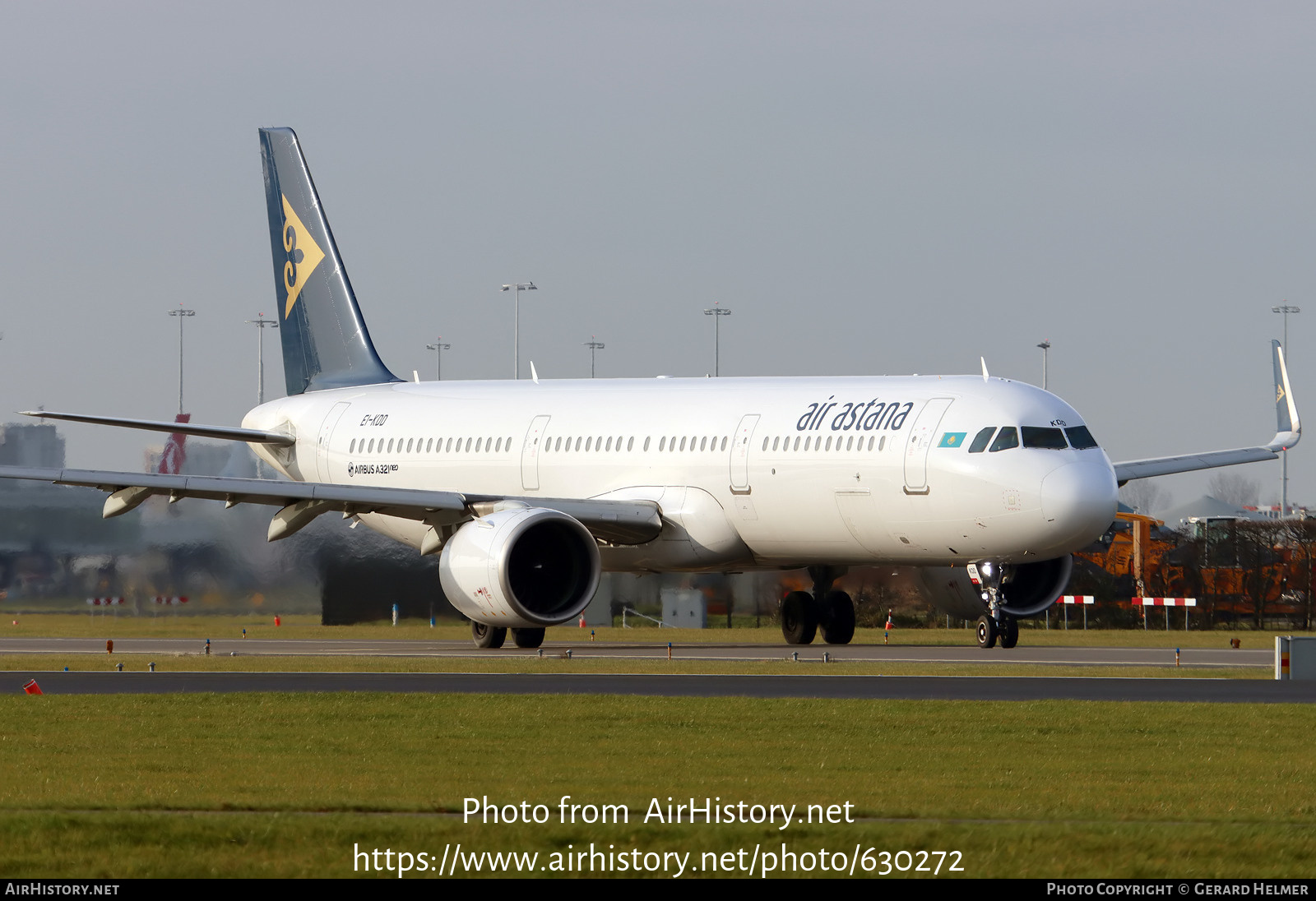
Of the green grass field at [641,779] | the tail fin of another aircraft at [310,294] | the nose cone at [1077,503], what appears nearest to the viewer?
the green grass field at [641,779]

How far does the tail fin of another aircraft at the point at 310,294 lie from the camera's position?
4006 cm

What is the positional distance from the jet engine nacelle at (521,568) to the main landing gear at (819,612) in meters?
5.22

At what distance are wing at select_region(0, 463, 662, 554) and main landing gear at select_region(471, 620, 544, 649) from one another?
165cm

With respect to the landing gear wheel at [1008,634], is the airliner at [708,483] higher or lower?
higher

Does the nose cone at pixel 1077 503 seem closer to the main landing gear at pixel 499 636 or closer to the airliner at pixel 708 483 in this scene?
the airliner at pixel 708 483

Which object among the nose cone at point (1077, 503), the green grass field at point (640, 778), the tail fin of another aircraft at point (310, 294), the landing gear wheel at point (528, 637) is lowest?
the green grass field at point (640, 778)

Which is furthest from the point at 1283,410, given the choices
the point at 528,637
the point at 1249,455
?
the point at 528,637

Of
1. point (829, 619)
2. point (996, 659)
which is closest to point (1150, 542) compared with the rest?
→ point (829, 619)

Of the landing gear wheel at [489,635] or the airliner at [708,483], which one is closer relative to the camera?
the airliner at [708,483]

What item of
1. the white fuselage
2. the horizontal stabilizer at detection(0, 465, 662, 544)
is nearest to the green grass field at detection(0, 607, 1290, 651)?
the white fuselage

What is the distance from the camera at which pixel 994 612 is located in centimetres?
3105

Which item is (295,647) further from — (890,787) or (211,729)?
(890,787)

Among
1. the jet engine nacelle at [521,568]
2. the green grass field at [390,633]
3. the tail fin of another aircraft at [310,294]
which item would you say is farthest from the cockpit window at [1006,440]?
the tail fin of another aircraft at [310,294]
